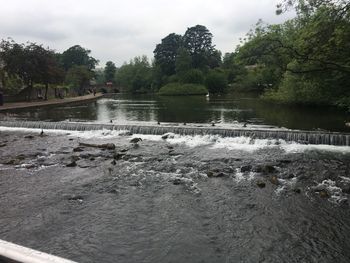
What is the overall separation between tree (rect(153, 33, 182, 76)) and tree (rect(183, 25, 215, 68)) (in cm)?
242

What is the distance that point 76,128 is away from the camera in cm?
2327

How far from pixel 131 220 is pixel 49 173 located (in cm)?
560

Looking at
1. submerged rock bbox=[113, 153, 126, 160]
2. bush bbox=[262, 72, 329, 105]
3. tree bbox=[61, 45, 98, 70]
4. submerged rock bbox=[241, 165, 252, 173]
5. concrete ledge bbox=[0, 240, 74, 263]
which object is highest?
tree bbox=[61, 45, 98, 70]

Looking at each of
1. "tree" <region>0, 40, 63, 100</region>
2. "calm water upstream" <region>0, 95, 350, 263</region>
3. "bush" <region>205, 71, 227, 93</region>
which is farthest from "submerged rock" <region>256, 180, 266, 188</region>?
"bush" <region>205, 71, 227, 93</region>

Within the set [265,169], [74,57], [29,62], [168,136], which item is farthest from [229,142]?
[74,57]

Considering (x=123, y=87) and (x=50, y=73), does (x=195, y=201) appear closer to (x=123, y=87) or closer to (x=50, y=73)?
(x=50, y=73)

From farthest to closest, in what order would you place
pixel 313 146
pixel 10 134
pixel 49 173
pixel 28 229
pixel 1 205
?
pixel 10 134, pixel 313 146, pixel 49 173, pixel 1 205, pixel 28 229

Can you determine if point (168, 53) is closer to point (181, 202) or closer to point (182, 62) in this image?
point (182, 62)

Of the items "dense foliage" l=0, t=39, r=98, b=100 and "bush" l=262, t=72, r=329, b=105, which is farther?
"dense foliage" l=0, t=39, r=98, b=100

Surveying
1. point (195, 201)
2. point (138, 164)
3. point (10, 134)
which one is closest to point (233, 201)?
point (195, 201)

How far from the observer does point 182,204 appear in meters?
9.65

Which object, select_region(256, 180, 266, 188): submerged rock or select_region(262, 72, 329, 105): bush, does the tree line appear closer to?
select_region(262, 72, 329, 105): bush

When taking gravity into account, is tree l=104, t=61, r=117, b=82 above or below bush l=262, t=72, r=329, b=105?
above

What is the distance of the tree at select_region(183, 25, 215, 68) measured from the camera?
9276 cm
